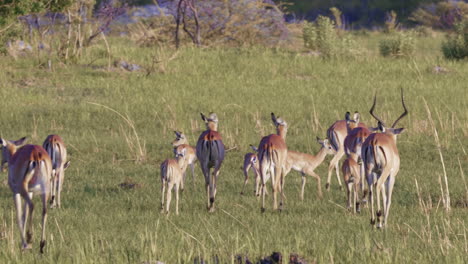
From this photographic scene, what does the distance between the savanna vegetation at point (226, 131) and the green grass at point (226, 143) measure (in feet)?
0.13

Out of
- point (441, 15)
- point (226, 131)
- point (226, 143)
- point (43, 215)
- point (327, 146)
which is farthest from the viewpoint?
point (441, 15)

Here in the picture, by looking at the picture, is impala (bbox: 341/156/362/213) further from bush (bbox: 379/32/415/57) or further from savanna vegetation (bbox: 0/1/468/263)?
bush (bbox: 379/32/415/57)

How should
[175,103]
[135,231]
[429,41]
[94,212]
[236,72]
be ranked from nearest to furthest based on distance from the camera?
[135,231] < [94,212] < [175,103] < [236,72] < [429,41]

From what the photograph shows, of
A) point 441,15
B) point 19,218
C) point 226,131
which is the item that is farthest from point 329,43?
point 441,15

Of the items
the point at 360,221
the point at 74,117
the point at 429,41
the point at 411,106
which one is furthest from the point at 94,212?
the point at 429,41

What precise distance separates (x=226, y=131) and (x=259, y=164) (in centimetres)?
738

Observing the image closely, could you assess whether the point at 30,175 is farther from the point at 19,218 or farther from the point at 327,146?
the point at 327,146

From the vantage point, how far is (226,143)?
17.6 m

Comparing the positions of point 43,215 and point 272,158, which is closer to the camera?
point 43,215

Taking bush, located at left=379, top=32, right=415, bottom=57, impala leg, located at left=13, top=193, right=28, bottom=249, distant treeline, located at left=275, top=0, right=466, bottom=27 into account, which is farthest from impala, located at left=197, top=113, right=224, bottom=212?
distant treeline, located at left=275, top=0, right=466, bottom=27

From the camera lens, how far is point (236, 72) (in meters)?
27.2

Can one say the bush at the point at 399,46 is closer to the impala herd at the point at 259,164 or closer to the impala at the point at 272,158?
the impala herd at the point at 259,164

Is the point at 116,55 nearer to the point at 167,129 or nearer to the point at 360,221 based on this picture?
the point at 167,129

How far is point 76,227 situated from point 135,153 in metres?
6.26
